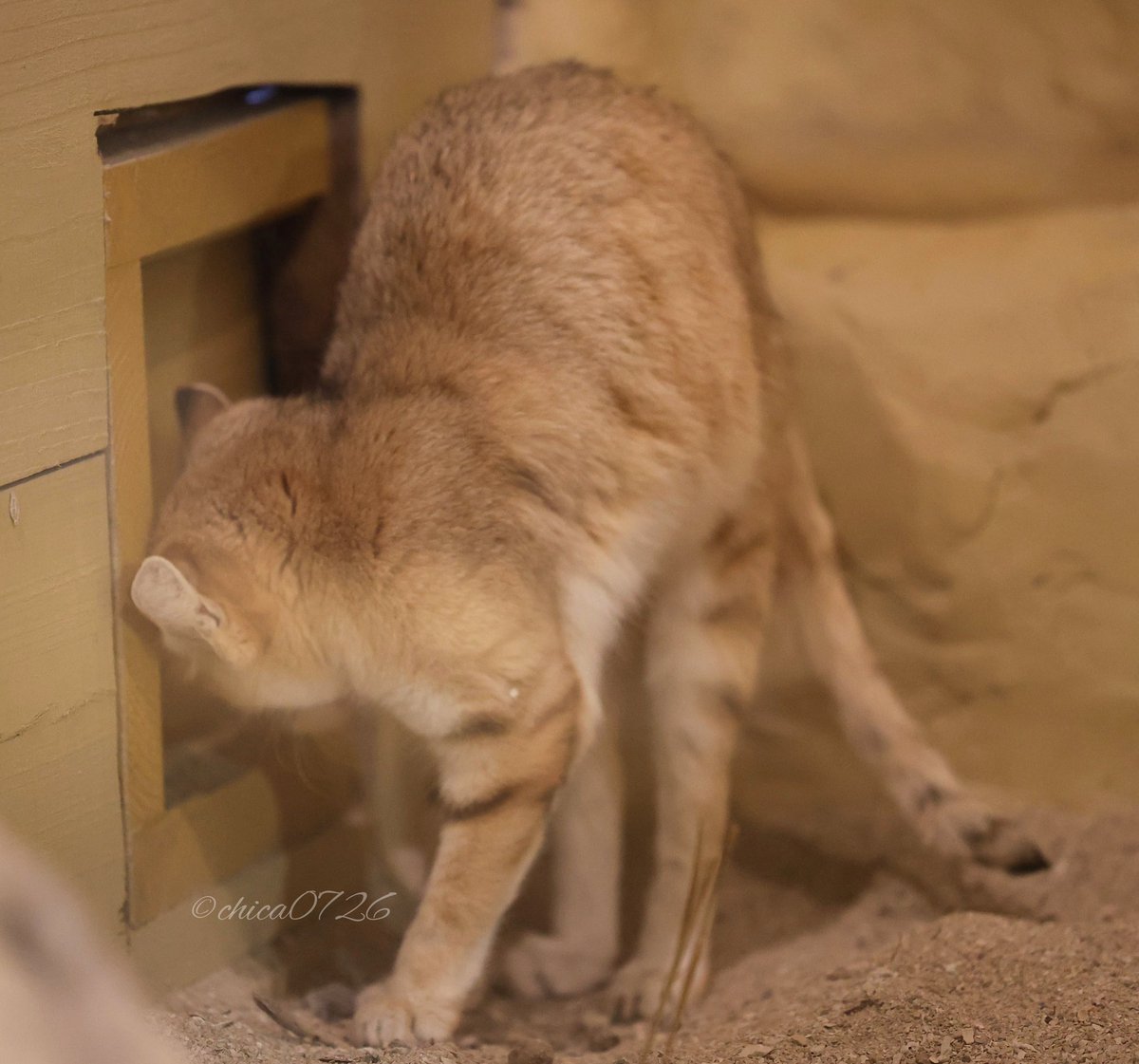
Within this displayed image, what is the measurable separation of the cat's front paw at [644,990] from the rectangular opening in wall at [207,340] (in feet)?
2.35

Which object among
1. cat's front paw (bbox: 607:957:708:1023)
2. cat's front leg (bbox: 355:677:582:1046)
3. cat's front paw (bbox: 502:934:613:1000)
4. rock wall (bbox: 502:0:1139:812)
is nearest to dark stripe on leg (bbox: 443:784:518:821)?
cat's front leg (bbox: 355:677:582:1046)

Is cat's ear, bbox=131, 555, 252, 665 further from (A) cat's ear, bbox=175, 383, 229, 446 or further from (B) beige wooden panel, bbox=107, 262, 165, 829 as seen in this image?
(A) cat's ear, bbox=175, 383, 229, 446

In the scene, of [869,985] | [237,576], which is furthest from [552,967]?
[237,576]

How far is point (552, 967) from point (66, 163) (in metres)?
1.97

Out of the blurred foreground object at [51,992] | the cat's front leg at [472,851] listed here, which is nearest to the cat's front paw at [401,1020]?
the cat's front leg at [472,851]

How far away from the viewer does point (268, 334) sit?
3.02 m

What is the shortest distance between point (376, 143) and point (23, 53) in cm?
107

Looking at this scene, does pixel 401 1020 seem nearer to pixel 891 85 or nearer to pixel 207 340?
pixel 207 340

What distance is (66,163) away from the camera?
2.07 m

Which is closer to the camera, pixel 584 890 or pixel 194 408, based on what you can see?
pixel 194 408

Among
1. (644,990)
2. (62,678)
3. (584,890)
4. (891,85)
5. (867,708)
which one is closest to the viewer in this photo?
(62,678)

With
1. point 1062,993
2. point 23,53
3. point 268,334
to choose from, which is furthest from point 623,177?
point 1062,993

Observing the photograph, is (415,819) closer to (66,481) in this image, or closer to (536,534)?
(536,534)

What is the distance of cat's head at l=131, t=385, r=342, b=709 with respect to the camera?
217 centimetres
